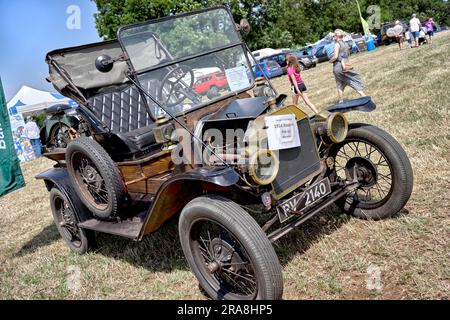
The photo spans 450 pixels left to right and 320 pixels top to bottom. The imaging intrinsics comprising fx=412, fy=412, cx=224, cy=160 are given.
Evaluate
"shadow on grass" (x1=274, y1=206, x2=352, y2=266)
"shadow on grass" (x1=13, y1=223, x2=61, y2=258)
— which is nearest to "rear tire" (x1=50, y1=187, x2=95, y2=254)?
"shadow on grass" (x1=13, y1=223, x2=61, y2=258)

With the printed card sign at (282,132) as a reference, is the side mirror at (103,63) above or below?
above

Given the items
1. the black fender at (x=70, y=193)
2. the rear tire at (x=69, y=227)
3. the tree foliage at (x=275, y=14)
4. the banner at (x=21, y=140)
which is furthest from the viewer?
the tree foliage at (x=275, y=14)

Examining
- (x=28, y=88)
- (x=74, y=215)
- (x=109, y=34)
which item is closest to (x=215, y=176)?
(x=74, y=215)

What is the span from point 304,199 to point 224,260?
702 mm

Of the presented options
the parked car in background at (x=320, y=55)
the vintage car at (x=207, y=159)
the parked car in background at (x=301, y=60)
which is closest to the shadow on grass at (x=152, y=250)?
the vintage car at (x=207, y=159)

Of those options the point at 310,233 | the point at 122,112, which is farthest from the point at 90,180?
the point at 310,233

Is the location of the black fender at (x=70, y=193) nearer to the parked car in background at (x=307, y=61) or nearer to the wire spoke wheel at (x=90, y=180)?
the wire spoke wheel at (x=90, y=180)

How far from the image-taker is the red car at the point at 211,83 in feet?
11.8

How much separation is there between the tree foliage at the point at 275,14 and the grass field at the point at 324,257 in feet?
76.9

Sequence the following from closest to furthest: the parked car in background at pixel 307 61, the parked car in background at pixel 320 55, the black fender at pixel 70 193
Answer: the black fender at pixel 70 193 → the parked car in background at pixel 307 61 → the parked car in background at pixel 320 55

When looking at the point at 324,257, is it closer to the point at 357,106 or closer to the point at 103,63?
the point at 357,106

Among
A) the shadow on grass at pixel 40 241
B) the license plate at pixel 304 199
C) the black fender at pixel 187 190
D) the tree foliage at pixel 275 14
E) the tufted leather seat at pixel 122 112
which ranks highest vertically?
the tree foliage at pixel 275 14
